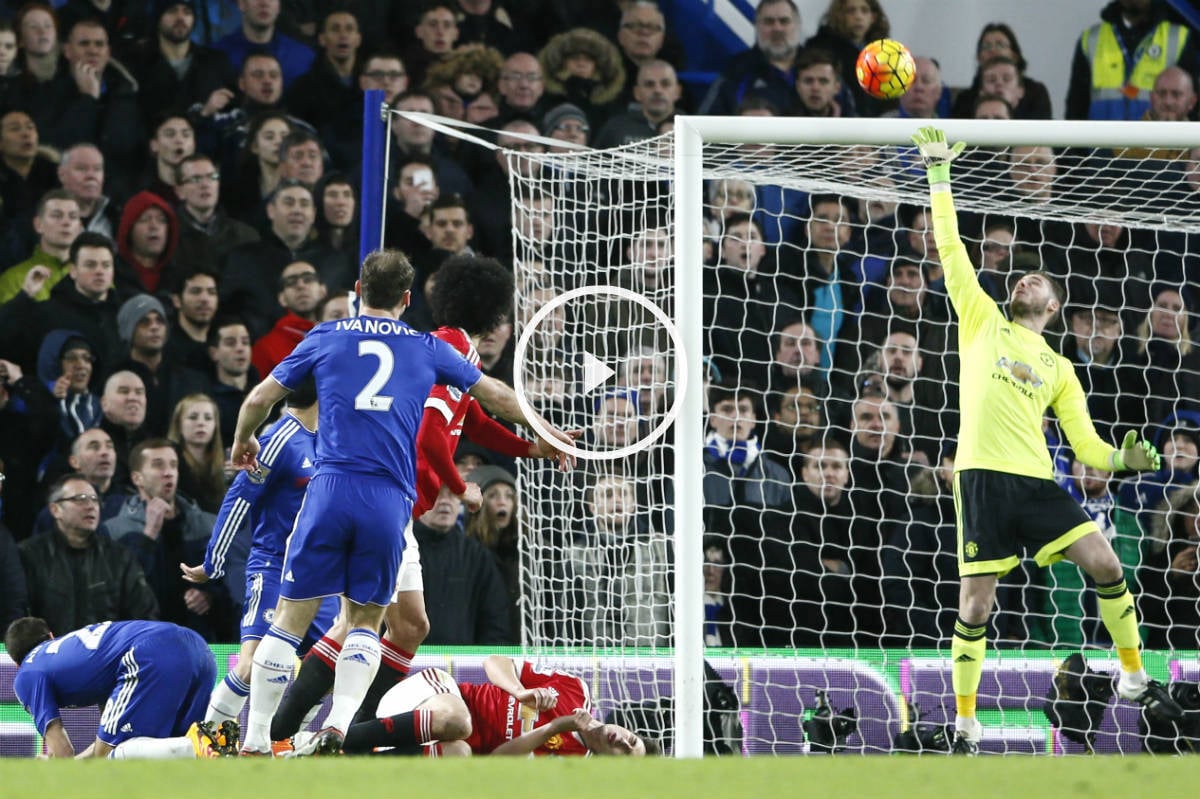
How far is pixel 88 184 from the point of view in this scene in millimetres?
8922

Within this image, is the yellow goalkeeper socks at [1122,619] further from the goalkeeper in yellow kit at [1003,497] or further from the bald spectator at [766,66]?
the bald spectator at [766,66]

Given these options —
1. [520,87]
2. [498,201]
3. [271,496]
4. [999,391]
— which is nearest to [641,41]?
[520,87]

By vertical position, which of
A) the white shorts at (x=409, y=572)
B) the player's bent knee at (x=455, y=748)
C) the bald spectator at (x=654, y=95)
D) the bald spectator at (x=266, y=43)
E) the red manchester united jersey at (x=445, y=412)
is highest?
the bald spectator at (x=266, y=43)

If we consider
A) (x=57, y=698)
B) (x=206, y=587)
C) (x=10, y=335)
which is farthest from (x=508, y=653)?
(x=10, y=335)

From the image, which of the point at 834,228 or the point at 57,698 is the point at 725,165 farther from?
the point at 57,698

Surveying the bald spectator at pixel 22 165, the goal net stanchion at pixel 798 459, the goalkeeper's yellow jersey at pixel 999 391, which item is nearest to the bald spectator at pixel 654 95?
the goal net stanchion at pixel 798 459

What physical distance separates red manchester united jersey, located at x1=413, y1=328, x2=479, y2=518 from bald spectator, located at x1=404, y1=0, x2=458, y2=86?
390 cm

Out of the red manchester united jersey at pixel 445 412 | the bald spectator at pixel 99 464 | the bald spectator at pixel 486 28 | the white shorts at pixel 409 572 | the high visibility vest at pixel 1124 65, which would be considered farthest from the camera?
the high visibility vest at pixel 1124 65

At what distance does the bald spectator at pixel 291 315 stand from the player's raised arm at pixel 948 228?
3.50 meters

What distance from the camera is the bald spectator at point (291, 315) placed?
857 centimetres

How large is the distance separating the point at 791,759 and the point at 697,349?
2458mm

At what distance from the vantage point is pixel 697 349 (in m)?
6.26

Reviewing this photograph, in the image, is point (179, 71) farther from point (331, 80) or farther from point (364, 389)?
point (364, 389)
